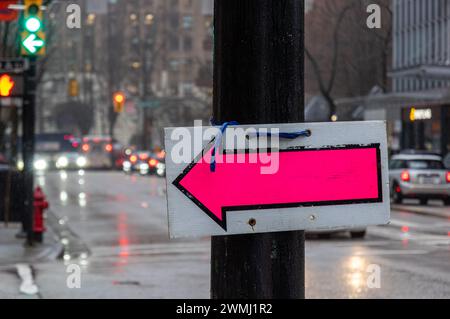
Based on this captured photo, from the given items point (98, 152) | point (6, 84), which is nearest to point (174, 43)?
point (98, 152)

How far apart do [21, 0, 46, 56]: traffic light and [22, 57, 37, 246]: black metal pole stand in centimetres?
62

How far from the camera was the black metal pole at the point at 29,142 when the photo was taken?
2070 centimetres

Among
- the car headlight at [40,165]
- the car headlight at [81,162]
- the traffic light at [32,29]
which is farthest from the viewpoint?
the car headlight at [81,162]

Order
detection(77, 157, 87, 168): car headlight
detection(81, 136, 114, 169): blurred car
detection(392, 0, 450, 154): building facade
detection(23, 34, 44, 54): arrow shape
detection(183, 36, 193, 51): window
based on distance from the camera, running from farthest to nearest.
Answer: detection(183, 36, 193, 51): window
detection(81, 136, 114, 169): blurred car
detection(77, 157, 87, 168): car headlight
detection(392, 0, 450, 154): building facade
detection(23, 34, 44, 54): arrow shape

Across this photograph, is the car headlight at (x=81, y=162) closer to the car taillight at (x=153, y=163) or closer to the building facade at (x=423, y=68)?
the car taillight at (x=153, y=163)

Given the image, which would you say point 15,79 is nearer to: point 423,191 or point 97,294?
point 97,294

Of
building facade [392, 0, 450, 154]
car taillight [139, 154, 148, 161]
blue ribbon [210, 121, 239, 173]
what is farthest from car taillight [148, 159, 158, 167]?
blue ribbon [210, 121, 239, 173]

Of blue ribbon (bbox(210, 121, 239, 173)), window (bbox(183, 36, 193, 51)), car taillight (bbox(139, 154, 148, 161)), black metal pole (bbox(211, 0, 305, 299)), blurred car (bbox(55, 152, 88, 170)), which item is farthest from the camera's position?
window (bbox(183, 36, 193, 51))

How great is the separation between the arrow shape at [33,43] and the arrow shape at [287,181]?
17.4m

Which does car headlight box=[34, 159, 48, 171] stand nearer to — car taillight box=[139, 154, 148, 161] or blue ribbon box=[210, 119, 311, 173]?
car taillight box=[139, 154, 148, 161]

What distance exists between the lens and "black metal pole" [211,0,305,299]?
304 centimetres

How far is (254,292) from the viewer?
3.04 meters

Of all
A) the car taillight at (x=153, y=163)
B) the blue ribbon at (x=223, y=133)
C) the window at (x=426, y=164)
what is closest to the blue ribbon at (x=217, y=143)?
the blue ribbon at (x=223, y=133)
